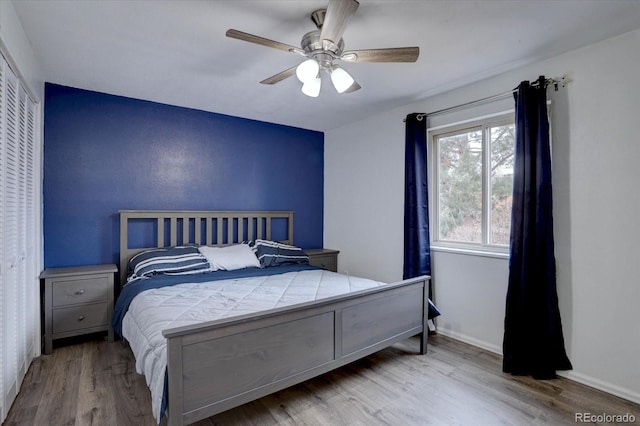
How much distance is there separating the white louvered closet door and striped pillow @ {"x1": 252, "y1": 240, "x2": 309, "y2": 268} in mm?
1960

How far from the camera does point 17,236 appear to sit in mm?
2160

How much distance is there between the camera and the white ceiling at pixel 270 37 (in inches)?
75.0

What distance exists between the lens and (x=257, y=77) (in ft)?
9.42

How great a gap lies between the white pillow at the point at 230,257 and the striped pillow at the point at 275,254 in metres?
0.08

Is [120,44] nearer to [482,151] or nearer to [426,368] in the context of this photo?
[482,151]

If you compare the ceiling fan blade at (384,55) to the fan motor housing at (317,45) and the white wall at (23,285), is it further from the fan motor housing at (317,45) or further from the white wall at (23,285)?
the white wall at (23,285)

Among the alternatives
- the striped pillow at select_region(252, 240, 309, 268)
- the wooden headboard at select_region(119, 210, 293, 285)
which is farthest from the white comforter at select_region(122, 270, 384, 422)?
the wooden headboard at select_region(119, 210, 293, 285)

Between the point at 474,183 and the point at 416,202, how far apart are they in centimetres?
57

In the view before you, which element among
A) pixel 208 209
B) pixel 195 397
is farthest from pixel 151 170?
pixel 195 397

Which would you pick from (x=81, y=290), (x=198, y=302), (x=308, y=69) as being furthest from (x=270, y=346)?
(x=81, y=290)

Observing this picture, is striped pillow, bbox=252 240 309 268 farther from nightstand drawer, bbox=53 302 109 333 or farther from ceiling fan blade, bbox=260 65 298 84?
ceiling fan blade, bbox=260 65 298 84

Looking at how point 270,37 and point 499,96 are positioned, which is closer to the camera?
point 270,37

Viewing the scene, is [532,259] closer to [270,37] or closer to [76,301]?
[270,37]

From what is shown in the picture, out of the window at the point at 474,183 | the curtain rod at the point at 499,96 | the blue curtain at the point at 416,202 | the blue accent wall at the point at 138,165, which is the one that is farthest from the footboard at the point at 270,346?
the blue accent wall at the point at 138,165
